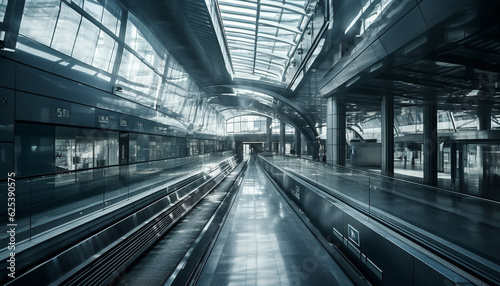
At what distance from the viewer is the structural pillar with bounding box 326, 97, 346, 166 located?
1744cm

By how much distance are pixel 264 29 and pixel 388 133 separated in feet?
32.4

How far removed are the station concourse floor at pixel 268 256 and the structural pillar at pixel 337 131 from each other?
397 inches

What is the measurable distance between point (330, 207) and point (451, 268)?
3.82 metres

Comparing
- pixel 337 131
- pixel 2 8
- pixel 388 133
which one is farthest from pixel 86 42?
pixel 388 133

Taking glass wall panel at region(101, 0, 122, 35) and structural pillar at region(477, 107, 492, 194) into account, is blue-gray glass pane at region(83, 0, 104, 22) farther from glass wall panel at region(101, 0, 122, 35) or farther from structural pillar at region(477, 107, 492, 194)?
structural pillar at region(477, 107, 492, 194)

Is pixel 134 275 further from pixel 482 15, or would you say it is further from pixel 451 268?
pixel 482 15

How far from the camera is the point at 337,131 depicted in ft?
57.9

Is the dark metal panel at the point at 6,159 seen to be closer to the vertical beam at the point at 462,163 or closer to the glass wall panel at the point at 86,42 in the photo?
the glass wall panel at the point at 86,42

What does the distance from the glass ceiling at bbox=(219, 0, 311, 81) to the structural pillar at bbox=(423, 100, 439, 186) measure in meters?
8.98

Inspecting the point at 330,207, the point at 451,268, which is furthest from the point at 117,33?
the point at 451,268

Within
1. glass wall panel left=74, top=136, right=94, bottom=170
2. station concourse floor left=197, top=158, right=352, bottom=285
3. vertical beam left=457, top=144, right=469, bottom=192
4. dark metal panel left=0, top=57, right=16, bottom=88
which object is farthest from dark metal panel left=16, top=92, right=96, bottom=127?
vertical beam left=457, top=144, right=469, bottom=192

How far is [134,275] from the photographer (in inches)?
185

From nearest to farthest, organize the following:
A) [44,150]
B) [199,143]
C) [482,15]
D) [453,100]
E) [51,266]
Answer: [51,266]
[482,15]
[44,150]
[453,100]
[199,143]

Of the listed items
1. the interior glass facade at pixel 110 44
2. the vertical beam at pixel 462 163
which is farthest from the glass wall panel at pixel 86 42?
the vertical beam at pixel 462 163
